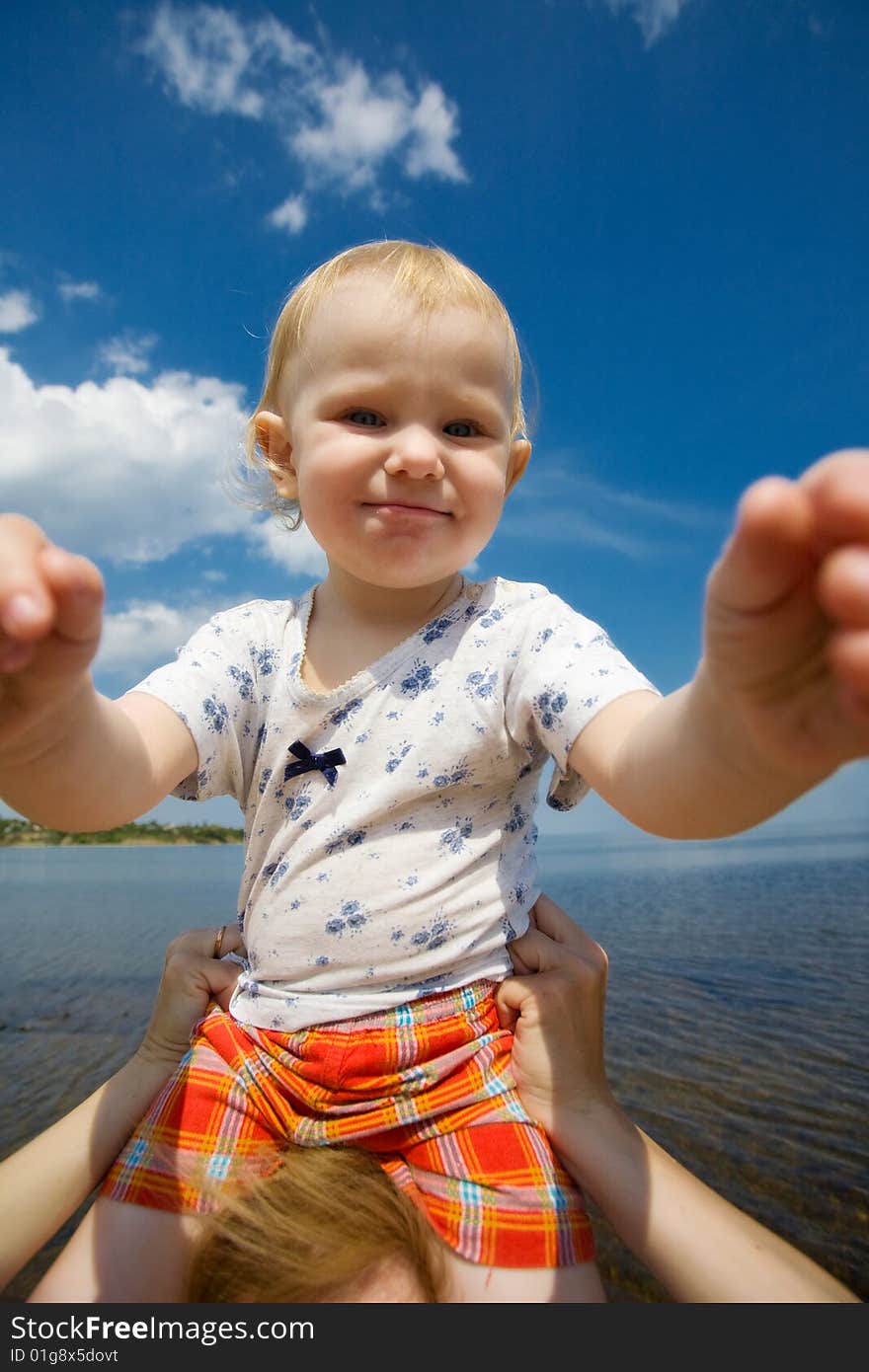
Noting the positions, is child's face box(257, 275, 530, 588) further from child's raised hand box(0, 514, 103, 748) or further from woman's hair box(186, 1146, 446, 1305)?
woman's hair box(186, 1146, 446, 1305)

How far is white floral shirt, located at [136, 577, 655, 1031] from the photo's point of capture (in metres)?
1.83

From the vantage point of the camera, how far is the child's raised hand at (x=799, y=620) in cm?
74

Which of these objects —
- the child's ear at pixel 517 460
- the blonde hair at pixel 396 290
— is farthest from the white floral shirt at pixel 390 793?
the blonde hair at pixel 396 290

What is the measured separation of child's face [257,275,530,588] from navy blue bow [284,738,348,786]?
452 millimetres

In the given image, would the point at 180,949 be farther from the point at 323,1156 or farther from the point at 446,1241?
the point at 446,1241

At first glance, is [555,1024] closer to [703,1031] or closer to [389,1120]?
[389,1120]

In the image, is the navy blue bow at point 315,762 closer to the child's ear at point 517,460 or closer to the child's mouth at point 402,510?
the child's mouth at point 402,510

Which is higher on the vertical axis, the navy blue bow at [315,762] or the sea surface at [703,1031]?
the navy blue bow at [315,762]

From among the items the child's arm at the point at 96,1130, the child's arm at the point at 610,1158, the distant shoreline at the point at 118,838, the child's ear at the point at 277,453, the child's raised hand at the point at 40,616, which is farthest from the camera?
the distant shoreline at the point at 118,838

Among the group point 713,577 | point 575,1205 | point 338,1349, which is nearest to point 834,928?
point 575,1205

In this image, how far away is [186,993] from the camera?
6.94ft

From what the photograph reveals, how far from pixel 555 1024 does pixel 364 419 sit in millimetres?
1511

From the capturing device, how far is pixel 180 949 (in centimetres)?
226

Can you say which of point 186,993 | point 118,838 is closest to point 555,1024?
point 186,993
